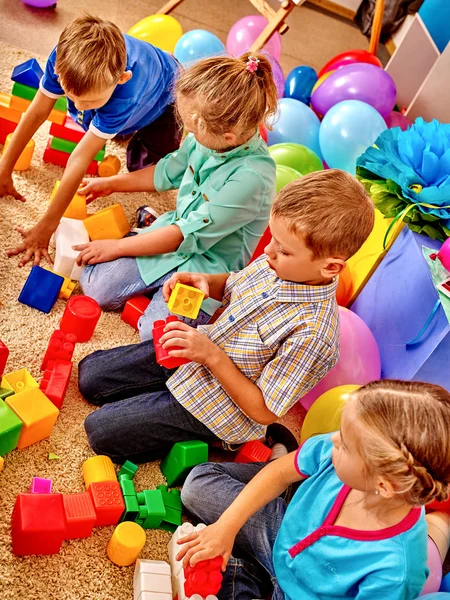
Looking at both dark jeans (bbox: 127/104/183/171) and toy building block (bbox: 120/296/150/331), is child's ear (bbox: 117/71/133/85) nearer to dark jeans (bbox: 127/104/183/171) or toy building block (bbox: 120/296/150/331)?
dark jeans (bbox: 127/104/183/171)

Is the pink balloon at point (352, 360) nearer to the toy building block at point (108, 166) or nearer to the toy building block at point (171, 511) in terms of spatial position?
the toy building block at point (171, 511)

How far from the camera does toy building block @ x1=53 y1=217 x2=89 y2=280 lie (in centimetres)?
154

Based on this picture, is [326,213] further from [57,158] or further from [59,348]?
[57,158]

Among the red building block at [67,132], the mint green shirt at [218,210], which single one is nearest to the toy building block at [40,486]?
the mint green shirt at [218,210]

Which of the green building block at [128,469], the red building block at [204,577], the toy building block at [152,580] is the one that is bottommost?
the green building block at [128,469]

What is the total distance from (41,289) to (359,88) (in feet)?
4.24

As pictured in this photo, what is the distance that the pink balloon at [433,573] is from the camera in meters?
1.13

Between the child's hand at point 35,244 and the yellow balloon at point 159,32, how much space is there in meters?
1.00

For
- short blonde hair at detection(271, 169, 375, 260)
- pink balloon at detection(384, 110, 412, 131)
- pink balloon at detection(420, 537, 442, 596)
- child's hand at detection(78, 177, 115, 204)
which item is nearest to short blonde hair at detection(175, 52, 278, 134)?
short blonde hair at detection(271, 169, 375, 260)

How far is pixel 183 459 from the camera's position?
48.5 inches

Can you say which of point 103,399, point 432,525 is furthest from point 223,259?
point 432,525

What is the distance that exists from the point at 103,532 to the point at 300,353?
1.47ft

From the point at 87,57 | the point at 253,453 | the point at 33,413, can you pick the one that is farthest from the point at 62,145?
the point at 253,453

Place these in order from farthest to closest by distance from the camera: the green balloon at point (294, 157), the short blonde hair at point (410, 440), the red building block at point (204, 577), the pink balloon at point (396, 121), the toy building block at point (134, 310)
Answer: the pink balloon at point (396, 121) → the green balloon at point (294, 157) → the toy building block at point (134, 310) → the red building block at point (204, 577) → the short blonde hair at point (410, 440)
